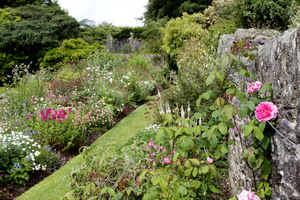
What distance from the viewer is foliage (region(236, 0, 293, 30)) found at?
889cm

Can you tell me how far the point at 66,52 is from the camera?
11.9 metres

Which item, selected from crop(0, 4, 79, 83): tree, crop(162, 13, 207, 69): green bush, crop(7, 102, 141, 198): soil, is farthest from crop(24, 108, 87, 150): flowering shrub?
crop(0, 4, 79, 83): tree

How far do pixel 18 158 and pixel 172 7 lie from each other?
76.1 feet

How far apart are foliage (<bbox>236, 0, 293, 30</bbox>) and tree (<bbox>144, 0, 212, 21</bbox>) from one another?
13.1 meters

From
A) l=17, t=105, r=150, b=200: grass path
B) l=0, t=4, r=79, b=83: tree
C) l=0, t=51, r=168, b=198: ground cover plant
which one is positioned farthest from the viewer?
l=0, t=4, r=79, b=83: tree

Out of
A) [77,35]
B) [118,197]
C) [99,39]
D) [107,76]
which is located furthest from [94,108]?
[99,39]

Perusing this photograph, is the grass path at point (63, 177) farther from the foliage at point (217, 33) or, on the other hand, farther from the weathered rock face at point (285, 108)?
the foliage at point (217, 33)

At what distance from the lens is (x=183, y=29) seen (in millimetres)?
11078

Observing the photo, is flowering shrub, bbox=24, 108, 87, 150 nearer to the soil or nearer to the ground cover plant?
the ground cover plant

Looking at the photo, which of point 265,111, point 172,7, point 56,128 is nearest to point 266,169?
point 265,111

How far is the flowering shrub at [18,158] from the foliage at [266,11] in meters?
8.42

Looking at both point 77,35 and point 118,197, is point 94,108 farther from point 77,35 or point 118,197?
point 77,35

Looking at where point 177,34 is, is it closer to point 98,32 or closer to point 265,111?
point 98,32

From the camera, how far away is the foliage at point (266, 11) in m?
8.89
